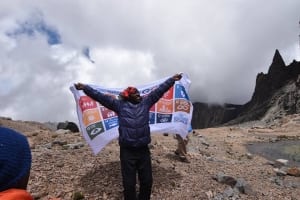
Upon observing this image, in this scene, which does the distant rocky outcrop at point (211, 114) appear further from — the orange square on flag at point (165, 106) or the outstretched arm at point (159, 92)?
the outstretched arm at point (159, 92)

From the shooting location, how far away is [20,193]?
209 cm

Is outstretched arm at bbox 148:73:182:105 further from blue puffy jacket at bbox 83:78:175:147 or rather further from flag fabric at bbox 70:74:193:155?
flag fabric at bbox 70:74:193:155

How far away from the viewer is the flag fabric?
844 centimetres

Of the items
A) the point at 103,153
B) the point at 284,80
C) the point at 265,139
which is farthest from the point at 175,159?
the point at 284,80

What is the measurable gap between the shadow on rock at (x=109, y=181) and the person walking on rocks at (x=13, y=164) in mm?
5442

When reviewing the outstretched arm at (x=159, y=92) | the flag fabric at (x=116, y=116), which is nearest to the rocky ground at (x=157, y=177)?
the flag fabric at (x=116, y=116)

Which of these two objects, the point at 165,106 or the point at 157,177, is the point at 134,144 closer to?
the point at 157,177

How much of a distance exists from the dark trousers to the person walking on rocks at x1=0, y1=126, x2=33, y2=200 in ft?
15.3

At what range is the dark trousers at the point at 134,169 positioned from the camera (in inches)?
267

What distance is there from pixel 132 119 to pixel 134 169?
76 cm

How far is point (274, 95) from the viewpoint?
60.2 m

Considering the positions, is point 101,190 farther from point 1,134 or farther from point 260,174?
point 1,134

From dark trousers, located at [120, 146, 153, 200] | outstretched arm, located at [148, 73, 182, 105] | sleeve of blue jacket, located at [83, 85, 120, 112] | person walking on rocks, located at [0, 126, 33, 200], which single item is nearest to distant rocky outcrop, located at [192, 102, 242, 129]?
outstretched arm, located at [148, 73, 182, 105]

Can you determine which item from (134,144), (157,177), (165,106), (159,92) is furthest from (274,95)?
(134,144)
